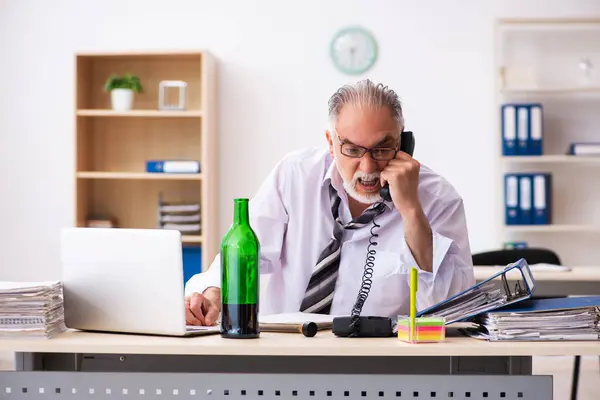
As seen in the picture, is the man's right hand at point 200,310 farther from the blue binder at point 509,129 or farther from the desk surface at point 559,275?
the blue binder at point 509,129

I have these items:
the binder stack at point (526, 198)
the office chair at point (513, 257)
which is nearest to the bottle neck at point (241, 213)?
the office chair at point (513, 257)

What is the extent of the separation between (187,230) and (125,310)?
367 cm

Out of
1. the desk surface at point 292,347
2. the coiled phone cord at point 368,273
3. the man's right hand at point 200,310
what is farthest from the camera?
the coiled phone cord at point 368,273

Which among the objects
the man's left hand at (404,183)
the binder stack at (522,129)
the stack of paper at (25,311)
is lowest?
the stack of paper at (25,311)

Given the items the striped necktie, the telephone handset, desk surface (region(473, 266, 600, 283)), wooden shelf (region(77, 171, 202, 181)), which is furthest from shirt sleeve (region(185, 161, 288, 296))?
wooden shelf (region(77, 171, 202, 181))

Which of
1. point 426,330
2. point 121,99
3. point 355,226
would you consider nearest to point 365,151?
point 355,226

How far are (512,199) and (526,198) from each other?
0.29 feet

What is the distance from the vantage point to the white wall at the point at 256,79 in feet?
18.3

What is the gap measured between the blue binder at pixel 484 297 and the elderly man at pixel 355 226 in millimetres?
324

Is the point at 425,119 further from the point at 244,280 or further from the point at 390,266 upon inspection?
the point at 244,280

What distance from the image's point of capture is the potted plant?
17.6 feet

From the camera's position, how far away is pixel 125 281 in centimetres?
176

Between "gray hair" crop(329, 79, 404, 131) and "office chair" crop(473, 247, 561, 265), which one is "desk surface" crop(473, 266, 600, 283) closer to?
"office chair" crop(473, 247, 561, 265)

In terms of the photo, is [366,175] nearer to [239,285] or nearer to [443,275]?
[443,275]
